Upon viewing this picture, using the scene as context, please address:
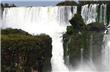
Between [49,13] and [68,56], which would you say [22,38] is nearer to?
[68,56]

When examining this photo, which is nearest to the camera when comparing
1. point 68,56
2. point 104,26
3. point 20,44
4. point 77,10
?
point 20,44

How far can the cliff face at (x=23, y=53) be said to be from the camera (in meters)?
32.9

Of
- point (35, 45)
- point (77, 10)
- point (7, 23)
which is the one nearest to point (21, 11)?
point (7, 23)

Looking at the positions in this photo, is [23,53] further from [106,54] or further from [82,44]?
[106,54]

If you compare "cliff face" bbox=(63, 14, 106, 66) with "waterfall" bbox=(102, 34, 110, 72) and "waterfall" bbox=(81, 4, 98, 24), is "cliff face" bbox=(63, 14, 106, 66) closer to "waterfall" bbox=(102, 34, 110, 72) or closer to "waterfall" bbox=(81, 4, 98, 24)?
"waterfall" bbox=(102, 34, 110, 72)

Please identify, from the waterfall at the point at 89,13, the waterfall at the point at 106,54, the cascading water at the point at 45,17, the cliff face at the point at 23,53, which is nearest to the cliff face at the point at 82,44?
the waterfall at the point at 106,54

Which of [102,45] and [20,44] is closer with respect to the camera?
[20,44]

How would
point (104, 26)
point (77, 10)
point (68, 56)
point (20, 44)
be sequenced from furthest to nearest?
1. point (77, 10)
2. point (104, 26)
3. point (68, 56)
4. point (20, 44)

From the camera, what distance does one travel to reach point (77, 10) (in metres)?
53.2

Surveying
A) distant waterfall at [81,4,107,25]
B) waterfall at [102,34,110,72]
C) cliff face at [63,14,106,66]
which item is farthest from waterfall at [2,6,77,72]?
waterfall at [102,34,110,72]

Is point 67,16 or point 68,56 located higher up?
point 67,16

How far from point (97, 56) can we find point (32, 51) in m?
12.2

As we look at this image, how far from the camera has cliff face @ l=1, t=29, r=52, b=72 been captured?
1294 inches

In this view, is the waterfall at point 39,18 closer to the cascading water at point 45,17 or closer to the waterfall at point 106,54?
the cascading water at point 45,17
